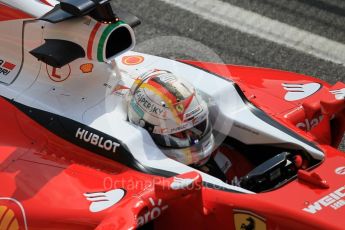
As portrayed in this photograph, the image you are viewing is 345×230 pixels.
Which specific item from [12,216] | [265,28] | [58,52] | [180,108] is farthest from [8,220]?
[265,28]

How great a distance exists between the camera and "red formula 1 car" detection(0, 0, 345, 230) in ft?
10.2

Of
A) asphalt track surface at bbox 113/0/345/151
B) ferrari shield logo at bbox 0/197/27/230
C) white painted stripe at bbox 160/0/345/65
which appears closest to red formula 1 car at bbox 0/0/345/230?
ferrari shield logo at bbox 0/197/27/230

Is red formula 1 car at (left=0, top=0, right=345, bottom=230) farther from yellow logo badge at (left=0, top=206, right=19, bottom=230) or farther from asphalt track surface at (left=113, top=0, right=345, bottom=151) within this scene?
asphalt track surface at (left=113, top=0, right=345, bottom=151)

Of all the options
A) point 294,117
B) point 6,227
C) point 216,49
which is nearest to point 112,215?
point 6,227

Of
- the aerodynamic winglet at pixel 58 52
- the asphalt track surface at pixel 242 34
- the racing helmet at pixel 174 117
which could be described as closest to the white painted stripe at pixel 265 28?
the asphalt track surface at pixel 242 34

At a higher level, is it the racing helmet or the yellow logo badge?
the racing helmet

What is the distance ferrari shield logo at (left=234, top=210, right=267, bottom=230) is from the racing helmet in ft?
1.26

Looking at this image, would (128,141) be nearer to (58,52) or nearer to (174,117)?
(174,117)

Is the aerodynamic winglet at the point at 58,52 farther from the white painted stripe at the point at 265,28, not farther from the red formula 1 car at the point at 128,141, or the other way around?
the white painted stripe at the point at 265,28

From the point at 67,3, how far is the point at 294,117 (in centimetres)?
128

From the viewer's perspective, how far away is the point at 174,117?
3301mm

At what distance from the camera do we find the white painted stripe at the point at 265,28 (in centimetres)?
529

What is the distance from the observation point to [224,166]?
358 centimetres

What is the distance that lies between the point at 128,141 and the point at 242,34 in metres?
2.37
